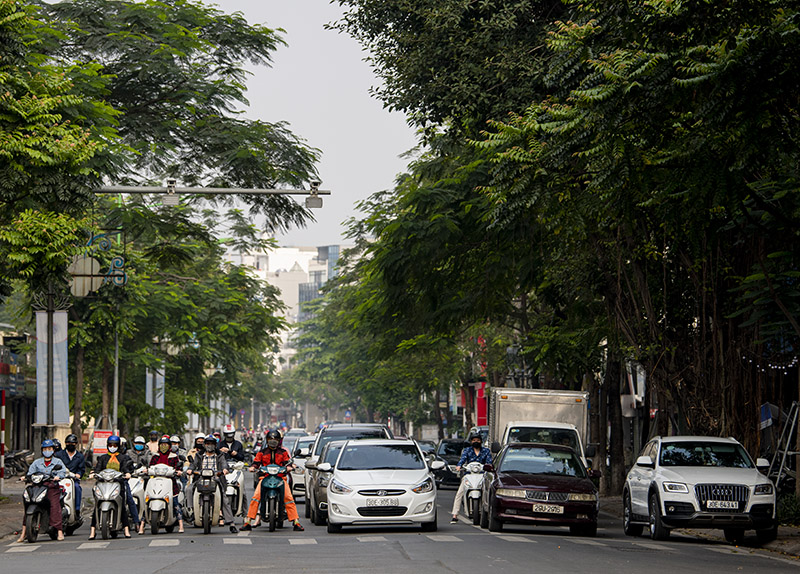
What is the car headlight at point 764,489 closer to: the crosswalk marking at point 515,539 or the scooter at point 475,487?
the crosswalk marking at point 515,539

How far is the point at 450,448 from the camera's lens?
160 ft

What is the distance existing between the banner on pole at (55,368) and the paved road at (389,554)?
9056 millimetres

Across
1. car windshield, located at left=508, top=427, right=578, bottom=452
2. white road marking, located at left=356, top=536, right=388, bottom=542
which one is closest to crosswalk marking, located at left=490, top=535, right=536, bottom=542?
white road marking, located at left=356, top=536, right=388, bottom=542

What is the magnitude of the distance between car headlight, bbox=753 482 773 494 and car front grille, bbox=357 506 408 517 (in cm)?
546

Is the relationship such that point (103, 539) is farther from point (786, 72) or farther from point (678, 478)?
point (786, 72)

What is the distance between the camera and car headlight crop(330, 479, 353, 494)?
21219 mm

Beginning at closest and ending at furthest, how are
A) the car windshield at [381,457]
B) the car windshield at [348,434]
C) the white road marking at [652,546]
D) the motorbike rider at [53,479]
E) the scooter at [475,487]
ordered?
the white road marking at [652,546], the motorbike rider at [53,479], the car windshield at [381,457], the scooter at [475,487], the car windshield at [348,434]

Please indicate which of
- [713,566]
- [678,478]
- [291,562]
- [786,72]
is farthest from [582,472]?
[786,72]

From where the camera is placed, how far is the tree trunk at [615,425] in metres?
35.8

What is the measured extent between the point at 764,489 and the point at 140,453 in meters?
10.7

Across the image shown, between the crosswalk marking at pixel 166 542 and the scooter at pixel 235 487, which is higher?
the scooter at pixel 235 487

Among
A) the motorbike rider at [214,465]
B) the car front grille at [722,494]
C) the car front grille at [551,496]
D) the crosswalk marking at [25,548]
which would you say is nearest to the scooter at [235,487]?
the motorbike rider at [214,465]

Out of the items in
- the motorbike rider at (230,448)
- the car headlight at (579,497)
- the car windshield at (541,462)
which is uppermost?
the motorbike rider at (230,448)

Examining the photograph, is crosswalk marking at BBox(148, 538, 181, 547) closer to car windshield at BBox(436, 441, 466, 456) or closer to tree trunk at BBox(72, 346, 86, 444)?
tree trunk at BBox(72, 346, 86, 444)
